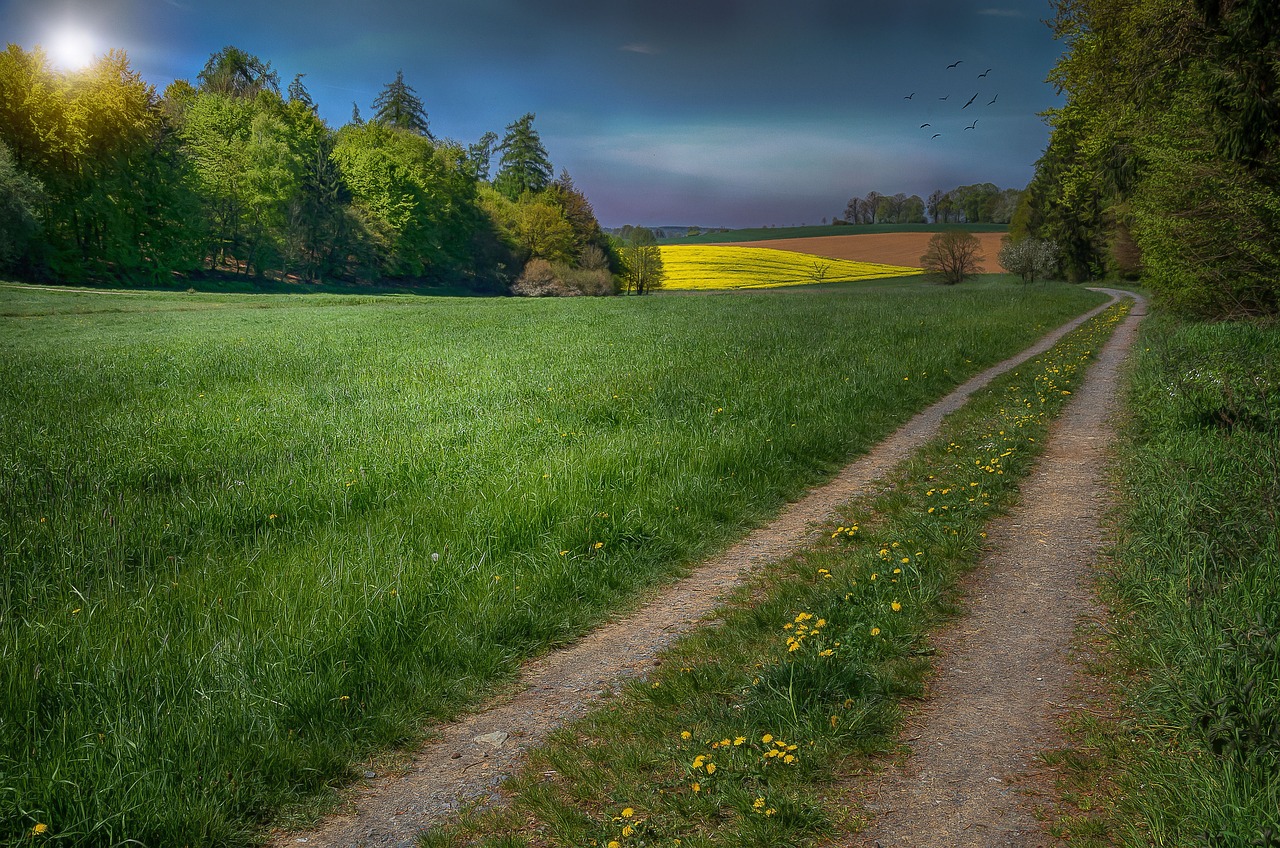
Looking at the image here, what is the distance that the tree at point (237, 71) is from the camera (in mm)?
79438

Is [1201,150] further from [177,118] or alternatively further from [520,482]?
[177,118]

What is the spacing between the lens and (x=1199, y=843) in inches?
107

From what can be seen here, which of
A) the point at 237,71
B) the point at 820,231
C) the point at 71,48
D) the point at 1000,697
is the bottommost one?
the point at 1000,697

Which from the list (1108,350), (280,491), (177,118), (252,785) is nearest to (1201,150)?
(1108,350)

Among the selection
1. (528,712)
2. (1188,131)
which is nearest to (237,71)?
(1188,131)

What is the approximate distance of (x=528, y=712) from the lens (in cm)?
431

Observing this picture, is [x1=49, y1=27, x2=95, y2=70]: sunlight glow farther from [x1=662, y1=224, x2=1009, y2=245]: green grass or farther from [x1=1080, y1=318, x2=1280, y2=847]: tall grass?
[x1=662, y1=224, x2=1009, y2=245]: green grass

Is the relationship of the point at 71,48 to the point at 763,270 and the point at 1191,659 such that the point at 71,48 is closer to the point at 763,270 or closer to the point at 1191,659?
the point at 1191,659

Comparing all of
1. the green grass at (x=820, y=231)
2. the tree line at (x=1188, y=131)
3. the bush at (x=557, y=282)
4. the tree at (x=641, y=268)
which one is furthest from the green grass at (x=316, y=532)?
the green grass at (x=820, y=231)

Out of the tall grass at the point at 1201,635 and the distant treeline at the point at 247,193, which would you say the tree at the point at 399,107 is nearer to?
the distant treeline at the point at 247,193

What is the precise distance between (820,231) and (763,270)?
4037 cm

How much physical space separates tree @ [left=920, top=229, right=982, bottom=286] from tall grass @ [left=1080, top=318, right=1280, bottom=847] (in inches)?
2720

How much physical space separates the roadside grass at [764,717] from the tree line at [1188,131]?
7882 millimetres

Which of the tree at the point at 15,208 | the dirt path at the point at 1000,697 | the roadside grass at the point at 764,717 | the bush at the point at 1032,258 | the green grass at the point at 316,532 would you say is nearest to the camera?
the dirt path at the point at 1000,697
